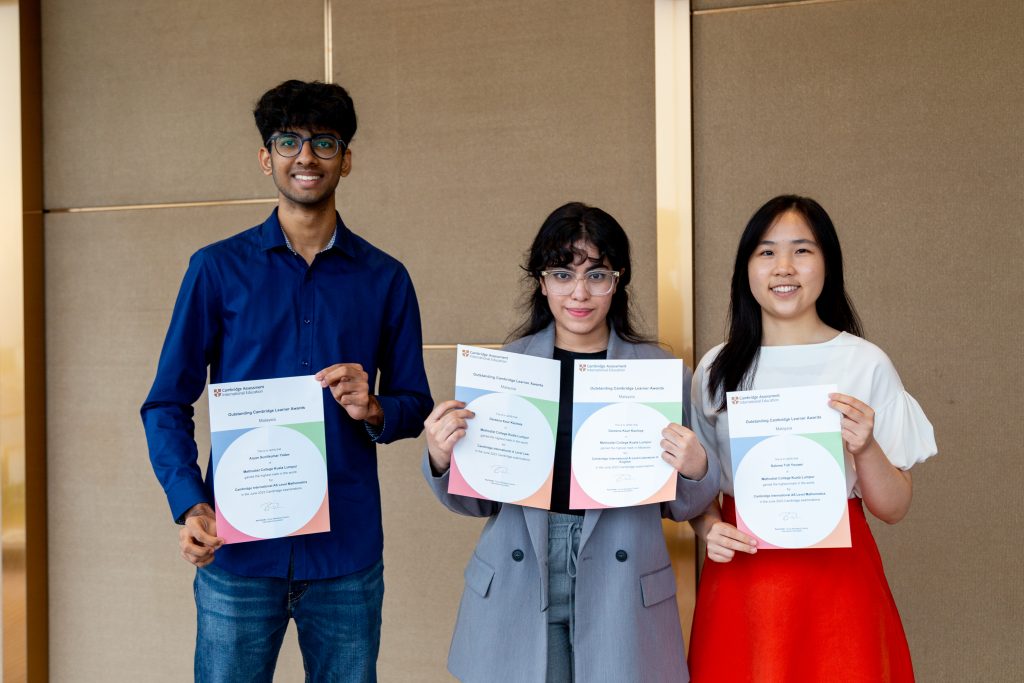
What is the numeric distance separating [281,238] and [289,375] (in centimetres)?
30

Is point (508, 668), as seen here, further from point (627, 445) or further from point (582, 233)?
point (582, 233)

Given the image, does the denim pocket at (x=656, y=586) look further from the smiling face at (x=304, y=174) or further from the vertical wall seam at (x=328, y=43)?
the vertical wall seam at (x=328, y=43)

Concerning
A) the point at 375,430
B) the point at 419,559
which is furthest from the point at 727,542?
the point at 419,559

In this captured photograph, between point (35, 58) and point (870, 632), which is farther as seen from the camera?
point (35, 58)

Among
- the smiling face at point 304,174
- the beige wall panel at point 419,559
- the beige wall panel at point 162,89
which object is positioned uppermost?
the beige wall panel at point 162,89

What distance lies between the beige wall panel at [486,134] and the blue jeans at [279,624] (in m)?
1.30

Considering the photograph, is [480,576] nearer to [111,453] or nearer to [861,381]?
[861,381]

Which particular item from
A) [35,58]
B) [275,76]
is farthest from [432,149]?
[35,58]

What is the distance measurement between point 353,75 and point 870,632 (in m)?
2.45

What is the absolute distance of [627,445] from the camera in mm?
1592

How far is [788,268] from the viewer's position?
1625 mm

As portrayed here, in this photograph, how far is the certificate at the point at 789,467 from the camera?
5.04 ft

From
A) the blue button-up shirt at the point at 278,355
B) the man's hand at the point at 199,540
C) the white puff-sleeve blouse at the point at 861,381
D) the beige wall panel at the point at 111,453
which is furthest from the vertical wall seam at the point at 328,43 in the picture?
the white puff-sleeve blouse at the point at 861,381

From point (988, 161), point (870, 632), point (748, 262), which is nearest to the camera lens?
point (870, 632)
